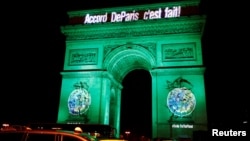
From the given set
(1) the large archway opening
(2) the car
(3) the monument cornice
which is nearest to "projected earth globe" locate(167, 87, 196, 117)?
(3) the monument cornice

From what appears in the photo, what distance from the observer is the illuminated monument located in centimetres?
2266

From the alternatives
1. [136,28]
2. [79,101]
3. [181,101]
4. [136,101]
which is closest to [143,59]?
[136,28]

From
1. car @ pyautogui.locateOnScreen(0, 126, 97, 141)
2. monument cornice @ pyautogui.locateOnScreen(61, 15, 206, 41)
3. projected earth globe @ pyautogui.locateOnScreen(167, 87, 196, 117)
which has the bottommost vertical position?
car @ pyautogui.locateOnScreen(0, 126, 97, 141)

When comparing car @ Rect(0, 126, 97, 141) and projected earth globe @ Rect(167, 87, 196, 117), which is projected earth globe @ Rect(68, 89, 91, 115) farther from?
car @ Rect(0, 126, 97, 141)

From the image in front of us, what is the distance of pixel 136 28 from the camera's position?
2552 centimetres

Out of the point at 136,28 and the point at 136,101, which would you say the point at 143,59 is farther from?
the point at 136,101

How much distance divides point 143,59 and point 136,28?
303 centimetres

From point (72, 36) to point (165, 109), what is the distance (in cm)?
1124

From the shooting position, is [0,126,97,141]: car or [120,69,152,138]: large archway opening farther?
[120,69,152,138]: large archway opening

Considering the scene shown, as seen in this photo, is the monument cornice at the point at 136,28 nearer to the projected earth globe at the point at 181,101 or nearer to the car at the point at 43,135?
the projected earth globe at the point at 181,101

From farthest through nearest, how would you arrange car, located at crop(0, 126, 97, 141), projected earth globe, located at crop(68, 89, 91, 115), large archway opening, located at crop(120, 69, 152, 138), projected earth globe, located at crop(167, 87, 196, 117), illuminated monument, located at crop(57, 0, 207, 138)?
large archway opening, located at crop(120, 69, 152, 138)
projected earth globe, located at crop(68, 89, 91, 115)
illuminated monument, located at crop(57, 0, 207, 138)
projected earth globe, located at crop(167, 87, 196, 117)
car, located at crop(0, 126, 97, 141)

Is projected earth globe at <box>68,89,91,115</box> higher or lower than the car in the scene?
higher

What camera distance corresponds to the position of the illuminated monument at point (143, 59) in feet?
74.3

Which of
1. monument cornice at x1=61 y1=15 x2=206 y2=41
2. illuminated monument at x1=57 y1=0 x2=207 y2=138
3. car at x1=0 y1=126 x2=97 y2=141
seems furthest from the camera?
monument cornice at x1=61 y1=15 x2=206 y2=41
